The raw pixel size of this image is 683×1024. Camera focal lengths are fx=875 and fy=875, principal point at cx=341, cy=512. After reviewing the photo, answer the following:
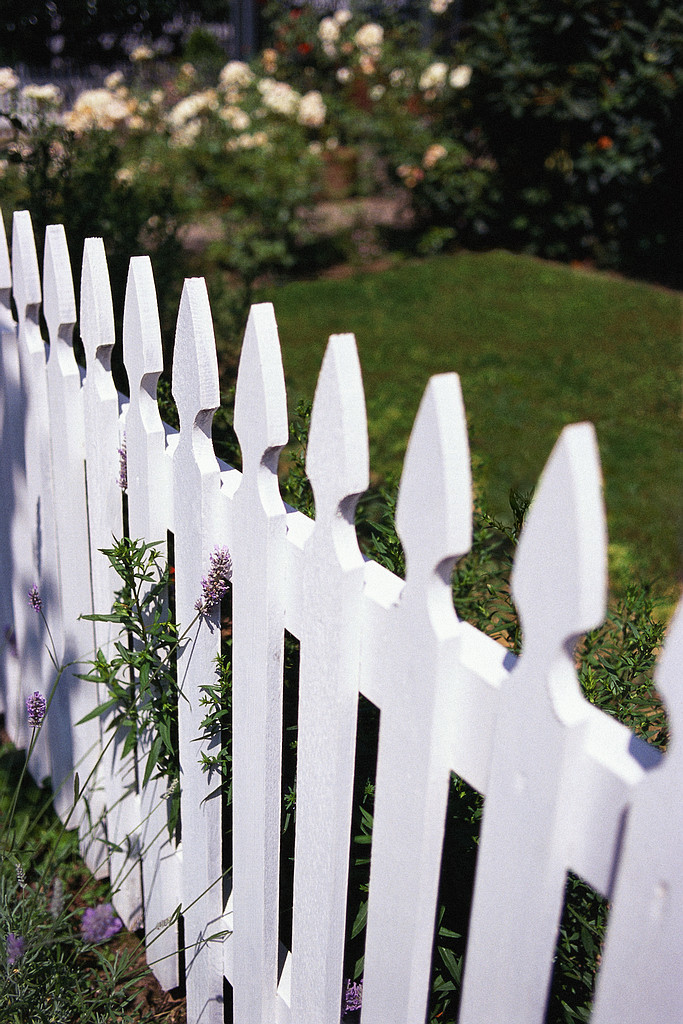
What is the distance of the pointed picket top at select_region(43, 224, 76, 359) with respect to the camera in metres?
1.81

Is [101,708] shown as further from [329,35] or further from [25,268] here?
[329,35]

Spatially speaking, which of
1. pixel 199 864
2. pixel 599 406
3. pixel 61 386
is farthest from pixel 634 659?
pixel 599 406

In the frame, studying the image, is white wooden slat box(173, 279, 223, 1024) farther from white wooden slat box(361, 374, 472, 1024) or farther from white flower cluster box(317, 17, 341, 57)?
white flower cluster box(317, 17, 341, 57)

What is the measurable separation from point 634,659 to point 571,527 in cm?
96

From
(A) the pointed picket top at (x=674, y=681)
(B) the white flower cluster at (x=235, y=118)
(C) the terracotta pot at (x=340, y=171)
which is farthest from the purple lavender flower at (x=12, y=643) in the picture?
(C) the terracotta pot at (x=340, y=171)

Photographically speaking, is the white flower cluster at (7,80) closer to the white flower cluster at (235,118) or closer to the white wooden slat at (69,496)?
the white wooden slat at (69,496)

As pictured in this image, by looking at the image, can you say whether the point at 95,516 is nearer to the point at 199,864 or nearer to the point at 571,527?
the point at 199,864

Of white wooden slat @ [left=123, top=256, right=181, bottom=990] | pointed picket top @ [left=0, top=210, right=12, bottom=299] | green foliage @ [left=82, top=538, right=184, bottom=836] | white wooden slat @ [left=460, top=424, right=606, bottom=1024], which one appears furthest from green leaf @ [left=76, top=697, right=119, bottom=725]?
pointed picket top @ [left=0, top=210, right=12, bottom=299]

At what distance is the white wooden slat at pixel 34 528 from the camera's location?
1.99 metres

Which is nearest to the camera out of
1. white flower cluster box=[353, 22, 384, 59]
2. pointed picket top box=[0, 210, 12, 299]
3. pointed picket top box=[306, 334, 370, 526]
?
pointed picket top box=[306, 334, 370, 526]

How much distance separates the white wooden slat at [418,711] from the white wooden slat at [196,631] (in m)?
0.45

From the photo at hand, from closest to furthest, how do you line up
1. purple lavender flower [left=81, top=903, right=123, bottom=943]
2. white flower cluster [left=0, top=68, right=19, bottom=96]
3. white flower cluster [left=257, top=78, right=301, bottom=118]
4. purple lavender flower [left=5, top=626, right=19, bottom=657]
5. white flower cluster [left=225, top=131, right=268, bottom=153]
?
purple lavender flower [left=81, top=903, right=123, bottom=943] < purple lavender flower [left=5, top=626, right=19, bottom=657] < white flower cluster [left=0, top=68, right=19, bottom=96] < white flower cluster [left=225, top=131, right=268, bottom=153] < white flower cluster [left=257, top=78, right=301, bottom=118]

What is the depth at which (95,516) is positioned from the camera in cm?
186

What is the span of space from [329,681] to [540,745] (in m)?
0.36
